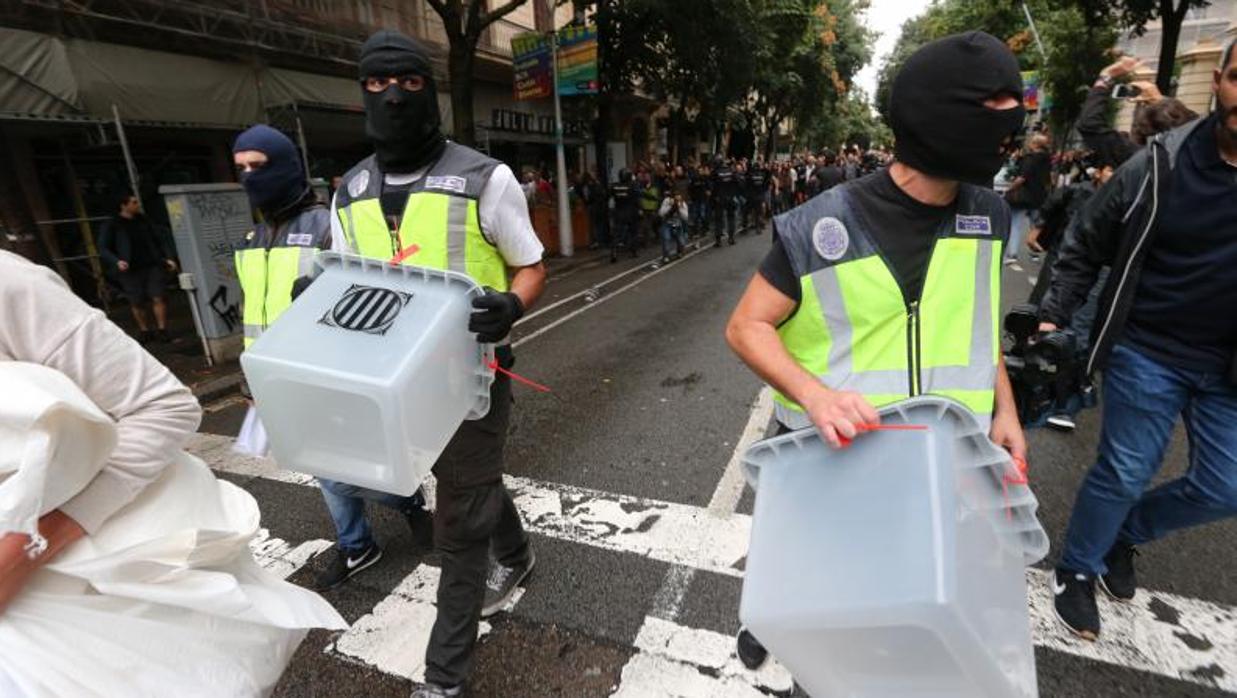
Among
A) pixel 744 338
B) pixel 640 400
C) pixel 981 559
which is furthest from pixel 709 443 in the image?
pixel 981 559

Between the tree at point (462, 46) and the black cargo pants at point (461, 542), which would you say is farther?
the tree at point (462, 46)

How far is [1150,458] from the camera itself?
2.22 meters

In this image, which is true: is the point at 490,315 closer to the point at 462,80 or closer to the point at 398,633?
the point at 398,633

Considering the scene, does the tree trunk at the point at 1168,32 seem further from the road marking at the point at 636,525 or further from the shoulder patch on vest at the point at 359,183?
the shoulder patch on vest at the point at 359,183

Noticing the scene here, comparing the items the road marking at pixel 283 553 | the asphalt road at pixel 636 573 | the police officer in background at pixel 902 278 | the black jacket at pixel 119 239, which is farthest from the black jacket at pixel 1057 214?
the black jacket at pixel 119 239

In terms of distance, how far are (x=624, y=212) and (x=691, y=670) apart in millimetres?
12063

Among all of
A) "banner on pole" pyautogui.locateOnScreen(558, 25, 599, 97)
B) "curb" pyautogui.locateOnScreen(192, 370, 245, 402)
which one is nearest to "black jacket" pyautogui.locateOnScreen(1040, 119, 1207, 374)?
"curb" pyautogui.locateOnScreen(192, 370, 245, 402)

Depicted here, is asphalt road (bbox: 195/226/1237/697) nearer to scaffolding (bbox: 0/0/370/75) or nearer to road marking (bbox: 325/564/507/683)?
road marking (bbox: 325/564/507/683)

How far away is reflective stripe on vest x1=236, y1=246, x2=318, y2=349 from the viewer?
240cm

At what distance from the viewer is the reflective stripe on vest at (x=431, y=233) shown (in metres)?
1.99


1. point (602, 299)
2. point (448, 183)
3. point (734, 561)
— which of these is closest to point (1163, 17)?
point (602, 299)

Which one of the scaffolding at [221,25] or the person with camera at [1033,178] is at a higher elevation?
the scaffolding at [221,25]

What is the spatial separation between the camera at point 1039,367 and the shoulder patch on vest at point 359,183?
224cm

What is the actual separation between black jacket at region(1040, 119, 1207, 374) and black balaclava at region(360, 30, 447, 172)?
231cm
